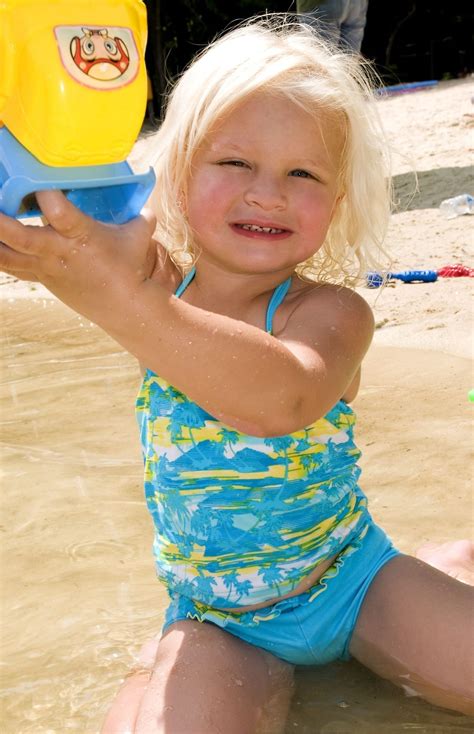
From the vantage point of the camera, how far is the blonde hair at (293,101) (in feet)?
6.94

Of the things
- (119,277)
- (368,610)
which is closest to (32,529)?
(368,610)

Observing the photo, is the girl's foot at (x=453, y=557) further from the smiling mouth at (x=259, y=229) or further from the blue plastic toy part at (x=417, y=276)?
the blue plastic toy part at (x=417, y=276)

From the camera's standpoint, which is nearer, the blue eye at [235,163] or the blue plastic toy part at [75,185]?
the blue plastic toy part at [75,185]

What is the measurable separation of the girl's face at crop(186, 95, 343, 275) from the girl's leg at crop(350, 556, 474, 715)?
71cm

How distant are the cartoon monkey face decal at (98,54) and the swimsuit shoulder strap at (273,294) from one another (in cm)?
75

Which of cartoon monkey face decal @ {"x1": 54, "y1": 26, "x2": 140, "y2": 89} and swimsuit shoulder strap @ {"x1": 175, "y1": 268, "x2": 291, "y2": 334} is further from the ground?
cartoon monkey face decal @ {"x1": 54, "y1": 26, "x2": 140, "y2": 89}

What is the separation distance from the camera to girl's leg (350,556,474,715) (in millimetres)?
2006

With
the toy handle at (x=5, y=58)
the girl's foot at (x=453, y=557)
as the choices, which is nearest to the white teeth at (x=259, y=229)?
the toy handle at (x=5, y=58)

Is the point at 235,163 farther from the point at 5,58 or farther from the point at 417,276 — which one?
the point at 417,276

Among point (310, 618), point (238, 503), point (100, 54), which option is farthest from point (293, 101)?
point (310, 618)

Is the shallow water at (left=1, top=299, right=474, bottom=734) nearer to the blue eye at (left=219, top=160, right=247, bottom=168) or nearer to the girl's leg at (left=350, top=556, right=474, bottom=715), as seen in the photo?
the girl's leg at (left=350, top=556, right=474, bottom=715)

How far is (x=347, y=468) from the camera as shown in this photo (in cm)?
223

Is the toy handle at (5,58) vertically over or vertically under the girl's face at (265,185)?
over

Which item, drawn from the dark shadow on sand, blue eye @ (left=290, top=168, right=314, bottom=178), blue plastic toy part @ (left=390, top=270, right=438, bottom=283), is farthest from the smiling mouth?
the dark shadow on sand
